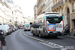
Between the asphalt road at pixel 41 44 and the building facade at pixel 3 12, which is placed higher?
the building facade at pixel 3 12

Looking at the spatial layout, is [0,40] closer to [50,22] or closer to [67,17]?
[50,22]

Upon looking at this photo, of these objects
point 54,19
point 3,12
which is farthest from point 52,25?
point 3,12

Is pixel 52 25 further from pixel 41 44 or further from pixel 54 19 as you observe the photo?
pixel 41 44

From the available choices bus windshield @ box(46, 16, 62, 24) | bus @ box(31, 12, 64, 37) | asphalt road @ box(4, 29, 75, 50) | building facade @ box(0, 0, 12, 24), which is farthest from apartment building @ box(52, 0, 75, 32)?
building facade @ box(0, 0, 12, 24)

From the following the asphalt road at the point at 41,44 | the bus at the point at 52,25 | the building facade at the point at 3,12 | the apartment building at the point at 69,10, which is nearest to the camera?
the asphalt road at the point at 41,44

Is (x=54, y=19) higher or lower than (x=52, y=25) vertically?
higher

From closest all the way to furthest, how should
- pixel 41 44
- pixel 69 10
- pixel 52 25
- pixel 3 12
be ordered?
pixel 41 44 < pixel 52 25 < pixel 69 10 < pixel 3 12

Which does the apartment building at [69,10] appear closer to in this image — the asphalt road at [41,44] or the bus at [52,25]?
the bus at [52,25]

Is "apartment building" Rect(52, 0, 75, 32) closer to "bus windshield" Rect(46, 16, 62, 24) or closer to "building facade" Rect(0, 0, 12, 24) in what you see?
"bus windshield" Rect(46, 16, 62, 24)

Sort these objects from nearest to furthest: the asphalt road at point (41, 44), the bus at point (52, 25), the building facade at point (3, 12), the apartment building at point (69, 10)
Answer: the asphalt road at point (41, 44)
the bus at point (52, 25)
the apartment building at point (69, 10)
the building facade at point (3, 12)

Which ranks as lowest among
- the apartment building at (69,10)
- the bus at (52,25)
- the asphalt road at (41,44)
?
the asphalt road at (41,44)

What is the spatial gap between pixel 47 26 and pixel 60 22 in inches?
62.4

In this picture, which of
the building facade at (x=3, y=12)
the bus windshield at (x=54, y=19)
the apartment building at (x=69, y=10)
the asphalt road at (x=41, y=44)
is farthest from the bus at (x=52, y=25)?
the building facade at (x=3, y=12)

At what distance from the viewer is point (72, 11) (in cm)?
3167
